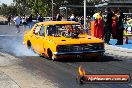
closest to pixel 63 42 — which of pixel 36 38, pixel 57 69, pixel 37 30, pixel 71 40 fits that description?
pixel 71 40

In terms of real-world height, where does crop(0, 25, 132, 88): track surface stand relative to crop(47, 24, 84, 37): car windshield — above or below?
below

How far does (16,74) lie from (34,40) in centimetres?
495

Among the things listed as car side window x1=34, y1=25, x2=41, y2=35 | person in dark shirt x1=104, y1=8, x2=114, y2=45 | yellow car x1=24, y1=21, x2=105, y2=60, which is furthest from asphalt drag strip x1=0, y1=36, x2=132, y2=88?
person in dark shirt x1=104, y1=8, x2=114, y2=45

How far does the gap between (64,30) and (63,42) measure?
1324mm

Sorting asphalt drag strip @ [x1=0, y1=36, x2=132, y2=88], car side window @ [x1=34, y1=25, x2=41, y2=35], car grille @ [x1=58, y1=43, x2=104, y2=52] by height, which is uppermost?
car side window @ [x1=34, y1=25, x2=41, y2=35]

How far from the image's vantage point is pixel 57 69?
11727 millimetres

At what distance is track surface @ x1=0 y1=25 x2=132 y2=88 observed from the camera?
9.11 metres

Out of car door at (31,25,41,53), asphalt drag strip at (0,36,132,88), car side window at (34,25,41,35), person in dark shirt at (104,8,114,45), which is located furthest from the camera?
person in dark shirt at (104,8,114,45)

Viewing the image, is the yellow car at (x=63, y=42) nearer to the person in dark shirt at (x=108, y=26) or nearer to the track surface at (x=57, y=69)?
the track surface at (x=57, y=69)

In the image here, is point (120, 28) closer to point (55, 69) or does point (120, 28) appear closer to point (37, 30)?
point (37, 30)

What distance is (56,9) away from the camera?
80938 millimetres

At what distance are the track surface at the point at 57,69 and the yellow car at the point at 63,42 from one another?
303 millimetres

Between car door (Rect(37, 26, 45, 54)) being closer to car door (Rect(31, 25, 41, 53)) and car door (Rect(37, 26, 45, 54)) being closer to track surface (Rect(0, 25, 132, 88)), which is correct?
car door (Rect(31, 25, 41, 53))

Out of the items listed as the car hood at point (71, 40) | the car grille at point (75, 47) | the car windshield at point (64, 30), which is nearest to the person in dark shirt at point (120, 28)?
the car windshield at point (64, 30)
